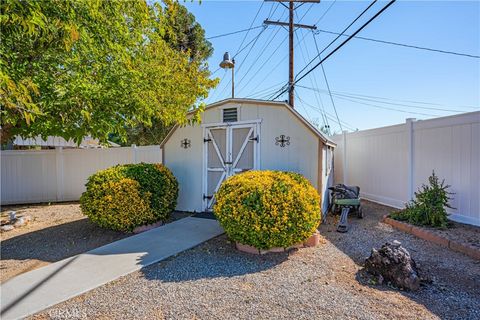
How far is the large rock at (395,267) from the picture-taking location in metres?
3.20

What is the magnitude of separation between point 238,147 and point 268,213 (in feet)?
9.16

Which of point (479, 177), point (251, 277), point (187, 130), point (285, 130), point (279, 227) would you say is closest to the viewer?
point (251, 277)

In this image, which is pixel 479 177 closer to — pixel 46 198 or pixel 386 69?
pixel 386 69

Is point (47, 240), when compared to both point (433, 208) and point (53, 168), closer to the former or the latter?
point (53, 168)

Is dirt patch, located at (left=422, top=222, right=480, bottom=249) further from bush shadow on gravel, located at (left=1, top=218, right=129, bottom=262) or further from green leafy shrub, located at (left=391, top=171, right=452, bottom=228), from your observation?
bush shadow on gravel, located at (left=1, top=218, right=129, bottom=262)

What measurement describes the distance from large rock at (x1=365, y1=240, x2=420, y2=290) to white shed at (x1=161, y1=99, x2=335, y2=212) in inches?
97.6

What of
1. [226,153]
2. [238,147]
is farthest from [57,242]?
[238,147]

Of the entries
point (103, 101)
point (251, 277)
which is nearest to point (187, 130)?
point (103, 101)

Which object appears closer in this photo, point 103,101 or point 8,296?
point 8,296

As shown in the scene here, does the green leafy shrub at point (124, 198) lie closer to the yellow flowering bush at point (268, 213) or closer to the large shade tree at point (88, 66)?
the large shade tree at point (88, 66)

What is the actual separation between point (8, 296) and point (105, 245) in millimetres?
1816

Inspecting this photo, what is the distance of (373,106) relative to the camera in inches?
675

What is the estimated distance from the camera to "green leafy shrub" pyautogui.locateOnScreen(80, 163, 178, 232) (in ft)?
17.7

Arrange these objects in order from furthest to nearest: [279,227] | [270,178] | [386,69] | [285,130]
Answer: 1. [386,69]
2. [285,130]
3. [270,178]
4. [279,227]
